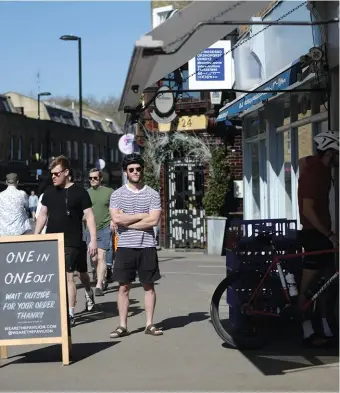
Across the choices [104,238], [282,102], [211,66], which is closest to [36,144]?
[211,66]

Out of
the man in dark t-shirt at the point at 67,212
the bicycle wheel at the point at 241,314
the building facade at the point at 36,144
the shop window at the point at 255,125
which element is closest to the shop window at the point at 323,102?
the bicycle wheel at the point at 241,314

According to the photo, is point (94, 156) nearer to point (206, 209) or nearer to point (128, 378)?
point (206, 209)

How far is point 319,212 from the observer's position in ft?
23.9

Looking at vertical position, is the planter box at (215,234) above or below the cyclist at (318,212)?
below

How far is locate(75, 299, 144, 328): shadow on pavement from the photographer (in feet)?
30.4

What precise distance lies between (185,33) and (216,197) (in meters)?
12.1

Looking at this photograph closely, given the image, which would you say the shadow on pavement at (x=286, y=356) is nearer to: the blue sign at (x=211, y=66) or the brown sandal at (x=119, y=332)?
the brown sandal at (x=119, y=332)

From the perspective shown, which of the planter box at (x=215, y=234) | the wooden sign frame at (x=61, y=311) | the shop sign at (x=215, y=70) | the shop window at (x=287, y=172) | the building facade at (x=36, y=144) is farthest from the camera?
the building facade at (x=36, y=144)

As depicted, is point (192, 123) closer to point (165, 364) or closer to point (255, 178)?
point (255, 178)

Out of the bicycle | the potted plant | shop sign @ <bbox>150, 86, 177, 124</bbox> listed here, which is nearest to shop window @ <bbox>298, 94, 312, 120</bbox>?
the bicycle

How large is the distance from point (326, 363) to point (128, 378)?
5.48ft

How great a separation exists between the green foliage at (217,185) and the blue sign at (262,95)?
4.05 metres

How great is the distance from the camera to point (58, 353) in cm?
738

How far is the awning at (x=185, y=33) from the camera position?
6.14 meters
